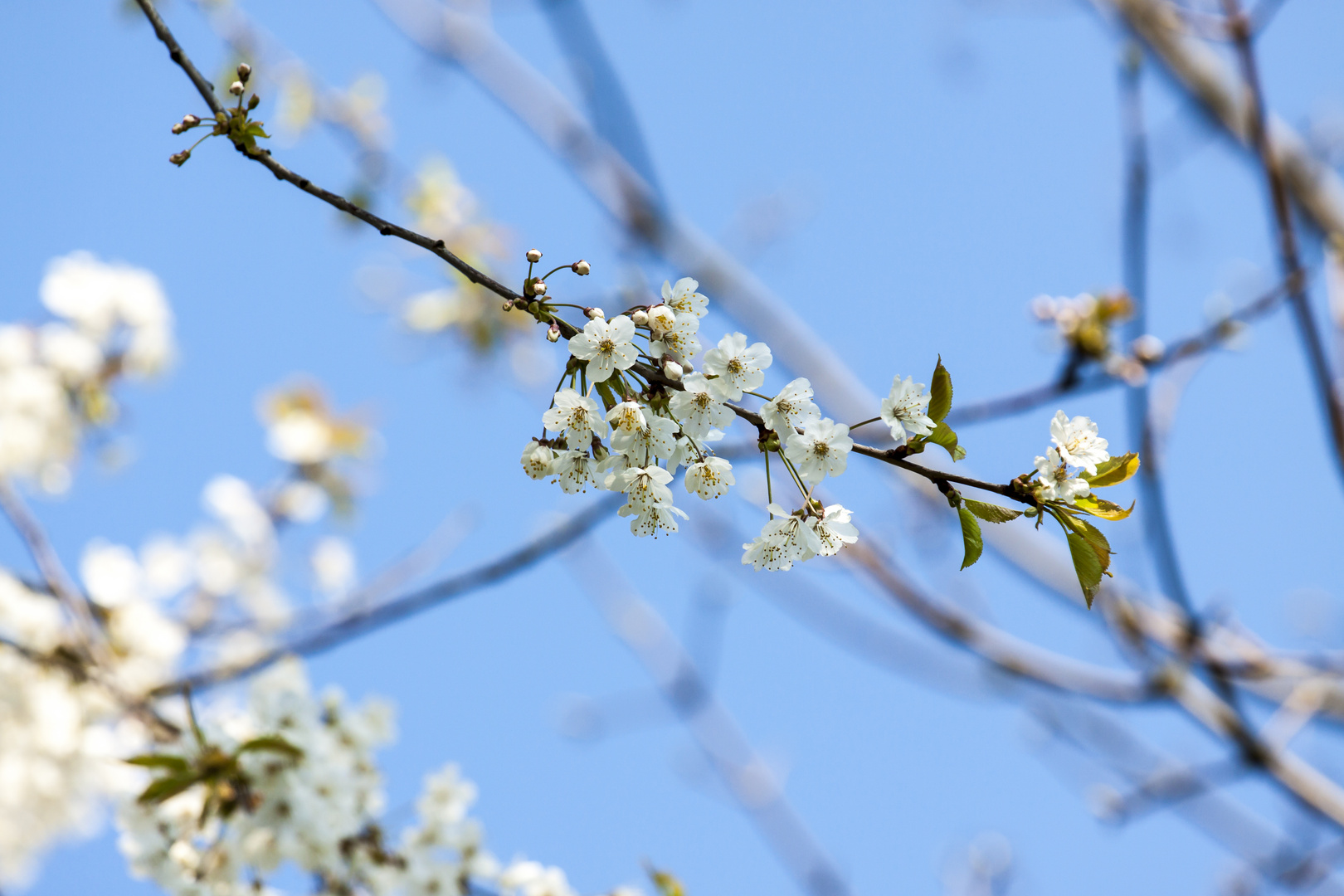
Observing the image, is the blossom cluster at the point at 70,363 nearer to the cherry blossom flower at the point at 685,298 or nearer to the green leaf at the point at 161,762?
the green leaf at the point at 161,762

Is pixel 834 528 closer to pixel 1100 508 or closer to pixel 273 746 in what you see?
pixel 1100 508

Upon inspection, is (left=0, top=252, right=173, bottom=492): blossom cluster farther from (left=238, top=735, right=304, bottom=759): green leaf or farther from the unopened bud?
the unopened bud

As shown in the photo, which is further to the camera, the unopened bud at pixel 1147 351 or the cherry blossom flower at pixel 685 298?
the unopened bud at pixel 1147 351

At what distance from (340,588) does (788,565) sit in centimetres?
565

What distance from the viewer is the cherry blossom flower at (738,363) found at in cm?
118

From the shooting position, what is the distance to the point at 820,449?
1.21 m

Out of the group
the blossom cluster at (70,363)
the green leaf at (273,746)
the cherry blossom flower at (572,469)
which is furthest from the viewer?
the blossom cluster at (70,363)

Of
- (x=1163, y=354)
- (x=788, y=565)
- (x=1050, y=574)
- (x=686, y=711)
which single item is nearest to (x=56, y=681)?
(x=686, y=711)

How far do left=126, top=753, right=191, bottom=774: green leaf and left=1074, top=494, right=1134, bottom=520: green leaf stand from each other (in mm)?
2207

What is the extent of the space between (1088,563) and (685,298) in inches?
25.6

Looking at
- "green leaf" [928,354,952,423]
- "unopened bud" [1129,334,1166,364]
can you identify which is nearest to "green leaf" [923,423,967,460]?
"green leaf" [928,354,952,423]

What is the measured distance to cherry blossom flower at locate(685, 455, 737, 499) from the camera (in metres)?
1.26

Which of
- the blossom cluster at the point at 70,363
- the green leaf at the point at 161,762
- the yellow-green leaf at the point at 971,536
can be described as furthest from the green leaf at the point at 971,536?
the blossom cluster at the point at 70,363

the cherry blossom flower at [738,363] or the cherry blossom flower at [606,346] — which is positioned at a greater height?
the cherry blossom flower at [606,346]
